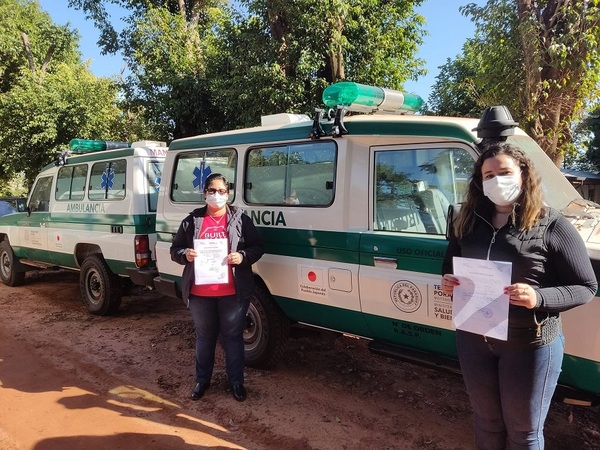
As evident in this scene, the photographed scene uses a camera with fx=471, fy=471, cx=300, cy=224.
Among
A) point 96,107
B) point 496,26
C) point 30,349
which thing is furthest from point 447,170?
point 96,107

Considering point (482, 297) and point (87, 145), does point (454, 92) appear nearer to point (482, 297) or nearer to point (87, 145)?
point (87, 145)

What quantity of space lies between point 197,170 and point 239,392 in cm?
225

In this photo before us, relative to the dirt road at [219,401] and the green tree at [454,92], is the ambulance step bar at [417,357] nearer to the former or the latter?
the dirt road at [219,401]

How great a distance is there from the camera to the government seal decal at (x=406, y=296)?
3.21 metres

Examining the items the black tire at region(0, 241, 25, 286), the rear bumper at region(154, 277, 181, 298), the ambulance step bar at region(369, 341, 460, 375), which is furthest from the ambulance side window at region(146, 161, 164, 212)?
the black tire at region(0, 241, 25, 286)

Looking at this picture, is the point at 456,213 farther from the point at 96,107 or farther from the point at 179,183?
the point at 96,107

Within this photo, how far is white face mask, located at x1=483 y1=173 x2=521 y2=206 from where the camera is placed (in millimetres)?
2037

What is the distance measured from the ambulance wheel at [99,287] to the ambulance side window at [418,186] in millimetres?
4119

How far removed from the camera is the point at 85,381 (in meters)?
4.26

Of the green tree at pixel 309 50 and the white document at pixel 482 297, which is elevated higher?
the green tree at pixel 309 50

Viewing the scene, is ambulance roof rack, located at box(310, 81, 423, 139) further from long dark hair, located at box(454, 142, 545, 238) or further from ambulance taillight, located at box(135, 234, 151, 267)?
ambulance taillight, located at box(135, 234, 151, 267)

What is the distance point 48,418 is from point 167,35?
1141 cm

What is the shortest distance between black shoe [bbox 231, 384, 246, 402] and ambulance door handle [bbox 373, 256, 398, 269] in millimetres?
1537

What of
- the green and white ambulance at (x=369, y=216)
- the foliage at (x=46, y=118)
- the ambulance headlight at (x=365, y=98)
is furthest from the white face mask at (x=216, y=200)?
the foliage at (x=46, y=118)
